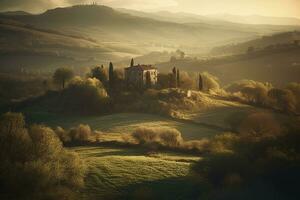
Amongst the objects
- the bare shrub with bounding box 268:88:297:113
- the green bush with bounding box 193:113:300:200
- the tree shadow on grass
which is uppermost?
the bare shrub with bounding box 268:88:297:113

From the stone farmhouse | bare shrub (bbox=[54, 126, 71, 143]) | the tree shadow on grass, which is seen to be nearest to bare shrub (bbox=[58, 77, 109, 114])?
the stone farmhouse

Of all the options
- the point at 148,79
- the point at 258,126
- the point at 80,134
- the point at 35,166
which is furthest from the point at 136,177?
the point at 148,79

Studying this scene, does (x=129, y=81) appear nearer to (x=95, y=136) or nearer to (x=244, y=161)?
(x=95, y=136)

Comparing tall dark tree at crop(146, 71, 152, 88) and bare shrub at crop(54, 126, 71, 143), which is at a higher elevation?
tall dark tree at crop(146, 71, 152, 88)

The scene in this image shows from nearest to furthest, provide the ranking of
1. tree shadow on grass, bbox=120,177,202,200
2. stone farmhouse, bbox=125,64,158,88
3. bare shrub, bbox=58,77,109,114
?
tree shadow on grass, bbox=120,177,202,200 < bare shrub, bbox=58,77,109,114 < stone farmhouse, bbox=125,64,158,88

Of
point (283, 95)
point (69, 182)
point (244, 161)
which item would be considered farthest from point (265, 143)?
point (283, 95)

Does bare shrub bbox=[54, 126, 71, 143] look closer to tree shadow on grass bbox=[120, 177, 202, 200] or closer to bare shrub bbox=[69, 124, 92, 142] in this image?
bare shrub bbox=[69, 124, 92, 142]
